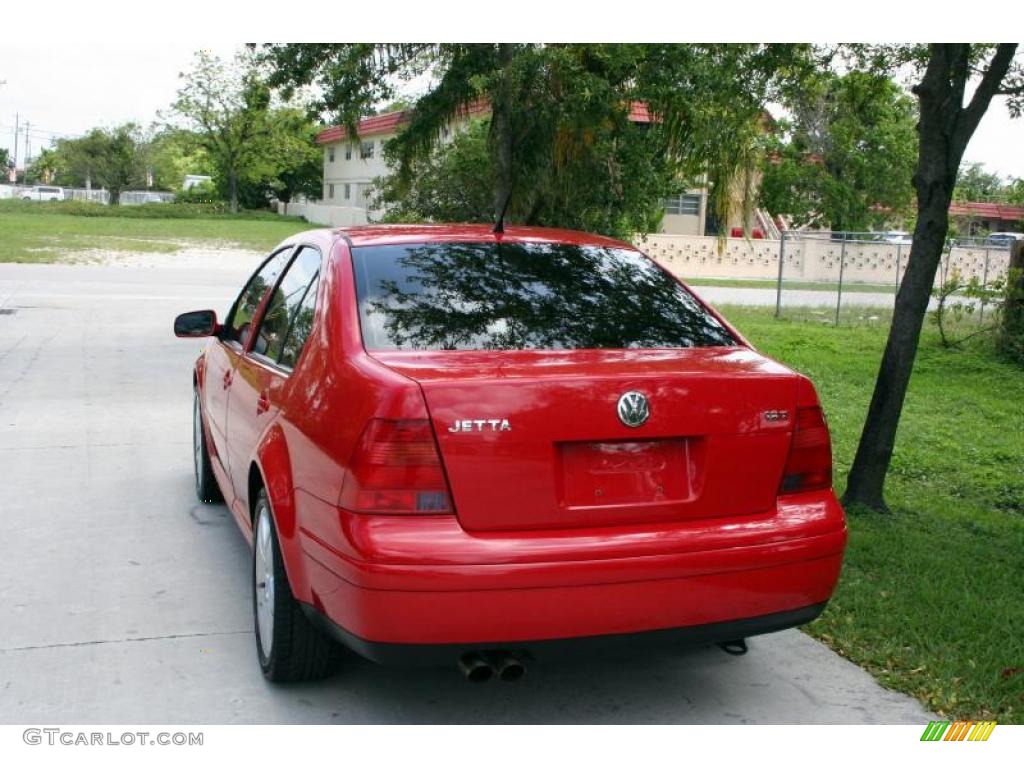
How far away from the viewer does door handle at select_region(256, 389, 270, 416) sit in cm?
444

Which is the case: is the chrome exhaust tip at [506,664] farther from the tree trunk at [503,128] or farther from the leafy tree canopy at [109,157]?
the leafy tree canopy at [109,157]

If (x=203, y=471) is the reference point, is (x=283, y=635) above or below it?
above

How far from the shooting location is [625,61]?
425 inches

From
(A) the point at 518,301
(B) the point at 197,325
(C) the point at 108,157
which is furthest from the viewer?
(C) the point at 108,157

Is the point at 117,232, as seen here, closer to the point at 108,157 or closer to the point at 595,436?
the point at 108,157

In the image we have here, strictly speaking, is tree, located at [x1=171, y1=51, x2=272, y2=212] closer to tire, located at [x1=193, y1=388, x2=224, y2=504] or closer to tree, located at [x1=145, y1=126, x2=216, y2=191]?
tree, located at [x1=145, y1=126, x2=216, y2=191]

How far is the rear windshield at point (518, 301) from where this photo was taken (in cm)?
395

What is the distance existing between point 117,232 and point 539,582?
149 ft

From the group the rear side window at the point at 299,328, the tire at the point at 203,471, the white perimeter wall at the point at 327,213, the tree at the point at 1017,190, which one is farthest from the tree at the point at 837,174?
the rear side window at the point at 299,328

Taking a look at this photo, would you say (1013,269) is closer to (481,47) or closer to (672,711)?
(481,47)

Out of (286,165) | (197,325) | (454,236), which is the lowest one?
(197,325)

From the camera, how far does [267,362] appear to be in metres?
4.73

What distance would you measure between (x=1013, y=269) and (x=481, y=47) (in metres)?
6.83

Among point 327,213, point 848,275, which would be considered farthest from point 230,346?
point 327,213
